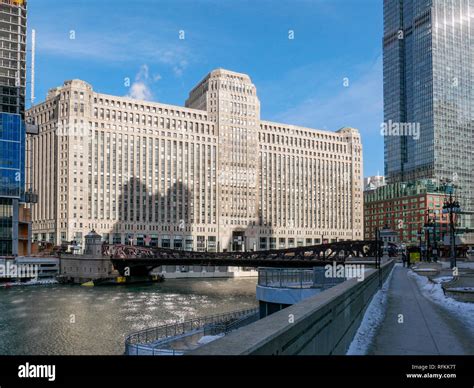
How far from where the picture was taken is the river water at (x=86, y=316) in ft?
132

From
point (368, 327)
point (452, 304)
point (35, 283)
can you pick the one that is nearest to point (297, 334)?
point (368, 327)

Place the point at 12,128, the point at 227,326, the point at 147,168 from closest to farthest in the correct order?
the point at 227,326
the point at 12,128
the point at 147,168

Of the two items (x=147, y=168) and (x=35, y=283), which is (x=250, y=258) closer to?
(x=35, y=283)

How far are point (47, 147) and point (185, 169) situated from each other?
1843 inches

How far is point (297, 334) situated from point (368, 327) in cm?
1079

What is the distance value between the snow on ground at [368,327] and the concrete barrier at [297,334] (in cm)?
31

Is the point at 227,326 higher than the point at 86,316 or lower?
higher

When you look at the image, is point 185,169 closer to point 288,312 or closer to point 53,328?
point 53,328

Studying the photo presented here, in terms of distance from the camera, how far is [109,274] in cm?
11875

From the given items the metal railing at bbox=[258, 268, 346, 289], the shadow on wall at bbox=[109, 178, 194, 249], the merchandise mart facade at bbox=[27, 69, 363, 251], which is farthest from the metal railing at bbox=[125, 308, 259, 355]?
the shadow on wall at bbox=[109, 178, 194, 249]

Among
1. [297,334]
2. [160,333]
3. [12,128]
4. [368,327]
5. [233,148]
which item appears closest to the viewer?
[297,334]

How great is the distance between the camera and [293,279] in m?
35.3

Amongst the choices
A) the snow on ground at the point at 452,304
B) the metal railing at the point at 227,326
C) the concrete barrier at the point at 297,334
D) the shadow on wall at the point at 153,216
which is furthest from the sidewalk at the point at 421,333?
the shadow on wall at the point at 153,216

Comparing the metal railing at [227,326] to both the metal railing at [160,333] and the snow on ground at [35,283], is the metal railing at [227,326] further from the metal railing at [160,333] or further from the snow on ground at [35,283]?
the snow on ground at [35,283]
